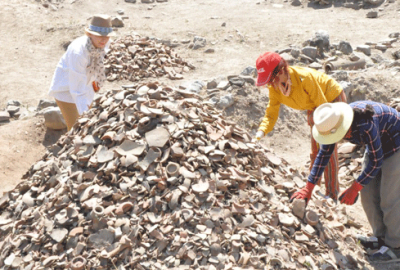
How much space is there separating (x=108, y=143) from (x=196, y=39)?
22.0 feet

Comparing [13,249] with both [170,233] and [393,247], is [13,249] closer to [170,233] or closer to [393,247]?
[170,233]

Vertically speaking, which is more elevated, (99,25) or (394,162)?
(99,25)

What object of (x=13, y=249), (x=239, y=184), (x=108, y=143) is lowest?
(x=13, y=249)

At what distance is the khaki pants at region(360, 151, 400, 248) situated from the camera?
4.10 metres

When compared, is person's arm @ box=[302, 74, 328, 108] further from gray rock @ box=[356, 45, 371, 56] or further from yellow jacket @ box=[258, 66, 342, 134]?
gray rock @ box=[356, 45, 371, 56]

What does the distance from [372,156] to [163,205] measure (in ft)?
5.53

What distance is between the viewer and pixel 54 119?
710cm

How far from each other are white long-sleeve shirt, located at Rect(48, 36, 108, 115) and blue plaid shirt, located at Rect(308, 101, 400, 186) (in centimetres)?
257

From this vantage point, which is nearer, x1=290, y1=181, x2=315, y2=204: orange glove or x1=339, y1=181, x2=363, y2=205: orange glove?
x1=339, y1=181, x2=363, y2=205: orange glove

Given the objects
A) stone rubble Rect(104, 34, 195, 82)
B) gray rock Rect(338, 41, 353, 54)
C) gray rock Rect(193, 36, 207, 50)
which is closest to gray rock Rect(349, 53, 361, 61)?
gray rock Rect(338, 41, 353, 54)

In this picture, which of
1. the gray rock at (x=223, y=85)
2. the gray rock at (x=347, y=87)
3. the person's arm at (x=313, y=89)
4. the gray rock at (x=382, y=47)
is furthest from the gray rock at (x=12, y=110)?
the gray rock at (x=382, y=47)

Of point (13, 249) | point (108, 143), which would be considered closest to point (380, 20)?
point (108, 143)

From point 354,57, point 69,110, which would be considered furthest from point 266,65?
point 354,57

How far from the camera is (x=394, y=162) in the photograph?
406 centimetres
